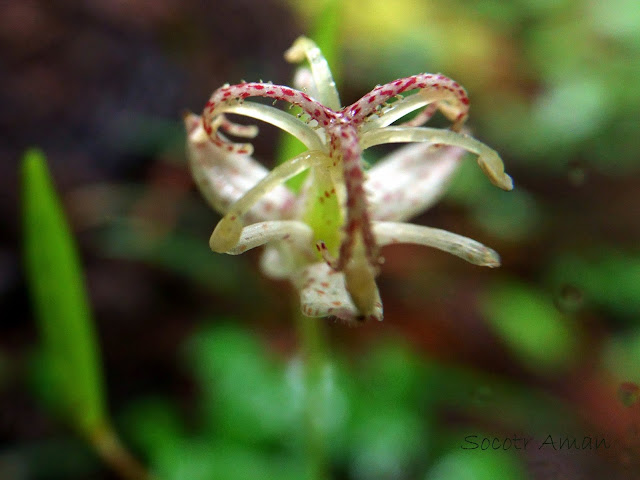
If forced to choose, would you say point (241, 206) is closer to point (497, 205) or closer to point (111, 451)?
point (111, 451)

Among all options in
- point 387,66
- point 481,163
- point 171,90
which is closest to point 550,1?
point 387,66

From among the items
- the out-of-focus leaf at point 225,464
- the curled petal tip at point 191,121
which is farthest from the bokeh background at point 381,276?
the curled petal tip at point 191,121

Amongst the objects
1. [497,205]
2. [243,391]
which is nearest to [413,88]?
[243,391]

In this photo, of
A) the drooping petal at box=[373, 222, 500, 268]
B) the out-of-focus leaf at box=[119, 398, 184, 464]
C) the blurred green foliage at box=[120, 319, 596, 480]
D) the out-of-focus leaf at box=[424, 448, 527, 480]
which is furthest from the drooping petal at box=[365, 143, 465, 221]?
the out-of-focus leaf at box=[119, 398, 184, 464]

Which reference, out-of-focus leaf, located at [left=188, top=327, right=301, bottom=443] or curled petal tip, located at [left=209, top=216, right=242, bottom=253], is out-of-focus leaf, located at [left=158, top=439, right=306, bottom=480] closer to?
out-of-focus leaf, located at [left=188, top=327, right=301, bottom=443]

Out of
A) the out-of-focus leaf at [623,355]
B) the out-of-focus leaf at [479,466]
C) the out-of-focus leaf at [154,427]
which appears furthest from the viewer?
the out-of-focus leaf at [623,355]

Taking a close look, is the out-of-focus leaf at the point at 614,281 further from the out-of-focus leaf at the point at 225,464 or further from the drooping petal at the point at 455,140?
A: the drooping petal at the point at 455,140

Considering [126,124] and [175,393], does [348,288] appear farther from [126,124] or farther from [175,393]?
[126,124]
